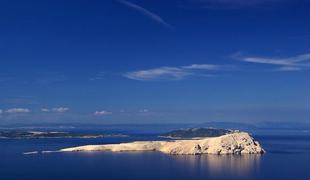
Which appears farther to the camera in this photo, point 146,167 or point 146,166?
point 146,166

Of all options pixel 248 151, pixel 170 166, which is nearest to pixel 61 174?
pixel 170 166

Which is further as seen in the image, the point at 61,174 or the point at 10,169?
the point at 10,169

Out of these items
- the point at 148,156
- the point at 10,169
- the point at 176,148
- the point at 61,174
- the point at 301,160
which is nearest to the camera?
the point at 61,174

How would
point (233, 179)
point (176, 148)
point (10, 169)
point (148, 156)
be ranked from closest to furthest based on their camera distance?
1. point (233, 179)
2. point (10, 169)
3. point (148, 156)
4. point (176, 148)

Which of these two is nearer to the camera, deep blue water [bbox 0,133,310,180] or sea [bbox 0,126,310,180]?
sea [bbox 0,126,310,180]

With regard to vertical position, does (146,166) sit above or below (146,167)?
above

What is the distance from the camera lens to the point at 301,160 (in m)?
168

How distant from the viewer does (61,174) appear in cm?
12950

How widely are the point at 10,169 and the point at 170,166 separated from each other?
156 ft

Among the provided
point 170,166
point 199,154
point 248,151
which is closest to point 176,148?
point 199,154

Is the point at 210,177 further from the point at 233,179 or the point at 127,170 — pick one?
the point at 127,170

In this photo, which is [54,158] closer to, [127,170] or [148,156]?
[148,156]

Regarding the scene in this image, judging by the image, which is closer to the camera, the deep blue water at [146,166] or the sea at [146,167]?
the sea at [146,167]

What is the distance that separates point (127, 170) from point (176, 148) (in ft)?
202
